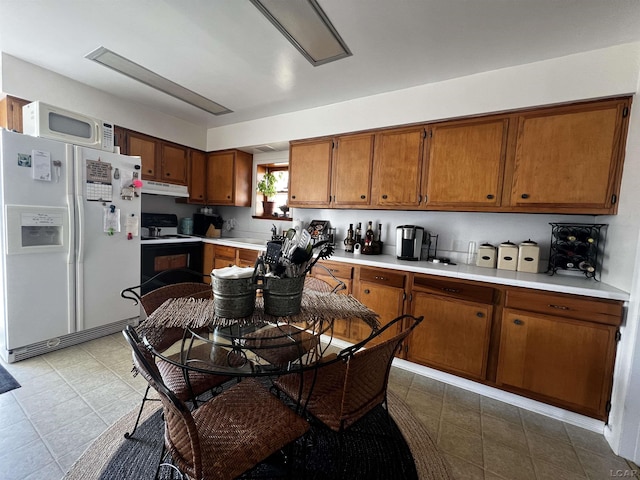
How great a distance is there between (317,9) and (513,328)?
8.14ft

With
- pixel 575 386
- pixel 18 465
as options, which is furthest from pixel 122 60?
pixel 575 386

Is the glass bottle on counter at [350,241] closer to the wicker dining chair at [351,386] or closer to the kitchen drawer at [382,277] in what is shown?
the kitchen drawer at [382,277]

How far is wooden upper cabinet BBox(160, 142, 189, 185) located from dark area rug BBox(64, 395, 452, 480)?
289 centimetres

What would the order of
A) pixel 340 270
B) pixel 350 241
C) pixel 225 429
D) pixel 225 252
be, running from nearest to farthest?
1. pixel 225 429
2. pixel 340 270
3. pixel 350 241
4. pixel 225 252

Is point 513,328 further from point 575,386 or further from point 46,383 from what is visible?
point 46,383

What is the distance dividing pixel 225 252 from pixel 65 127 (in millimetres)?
1952

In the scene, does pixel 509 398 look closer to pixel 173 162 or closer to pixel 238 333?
pixel 238 333

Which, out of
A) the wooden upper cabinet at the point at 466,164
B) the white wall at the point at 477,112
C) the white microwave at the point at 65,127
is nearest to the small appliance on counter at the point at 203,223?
the white wall at the point at 477,112

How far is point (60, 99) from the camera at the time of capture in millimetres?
2713

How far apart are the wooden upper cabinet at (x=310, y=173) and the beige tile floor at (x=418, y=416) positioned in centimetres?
201

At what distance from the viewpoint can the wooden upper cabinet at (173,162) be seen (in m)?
3.64

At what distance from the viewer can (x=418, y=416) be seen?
1.90 m

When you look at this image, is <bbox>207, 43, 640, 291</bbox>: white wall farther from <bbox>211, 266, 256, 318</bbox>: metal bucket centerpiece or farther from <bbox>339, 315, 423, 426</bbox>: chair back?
<bbox>211, 266, 256, 318</bbox>: metal bucket centerpiece

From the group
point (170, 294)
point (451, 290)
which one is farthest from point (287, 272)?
point (451, 290)
